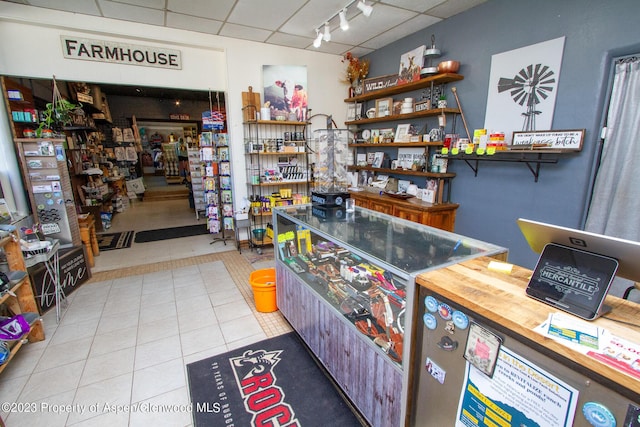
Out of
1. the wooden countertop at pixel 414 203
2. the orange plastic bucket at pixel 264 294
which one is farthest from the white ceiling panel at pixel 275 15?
the orange plastic bucket at pixel 264 294

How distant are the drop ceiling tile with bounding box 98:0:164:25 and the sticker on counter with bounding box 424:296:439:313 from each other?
441 cm

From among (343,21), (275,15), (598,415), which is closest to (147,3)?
(275,15)

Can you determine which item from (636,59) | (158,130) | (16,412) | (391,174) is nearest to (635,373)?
(636,59)

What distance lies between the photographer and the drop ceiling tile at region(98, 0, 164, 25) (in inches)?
134

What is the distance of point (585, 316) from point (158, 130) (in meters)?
15.0

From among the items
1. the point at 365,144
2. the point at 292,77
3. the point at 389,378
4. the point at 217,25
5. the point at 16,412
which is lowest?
the point at 16,412

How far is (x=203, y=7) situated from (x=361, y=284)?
3.69 meters

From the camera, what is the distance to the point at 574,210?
2715mm

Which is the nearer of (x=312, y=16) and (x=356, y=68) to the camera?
(x=312, y=16)

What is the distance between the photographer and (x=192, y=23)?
3.93m

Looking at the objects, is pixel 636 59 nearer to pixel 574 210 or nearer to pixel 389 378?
pixel 574 210

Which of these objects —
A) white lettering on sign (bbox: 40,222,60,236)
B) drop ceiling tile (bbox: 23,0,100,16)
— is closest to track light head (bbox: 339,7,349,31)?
drop ceiling tile (bbox: 23,0,100,16)

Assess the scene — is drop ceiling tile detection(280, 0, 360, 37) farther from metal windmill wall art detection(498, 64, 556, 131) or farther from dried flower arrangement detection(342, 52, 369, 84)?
metal windmill wall art detection(498, 64, 556, 131)

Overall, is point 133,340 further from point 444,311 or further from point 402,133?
Result: point 402,133
